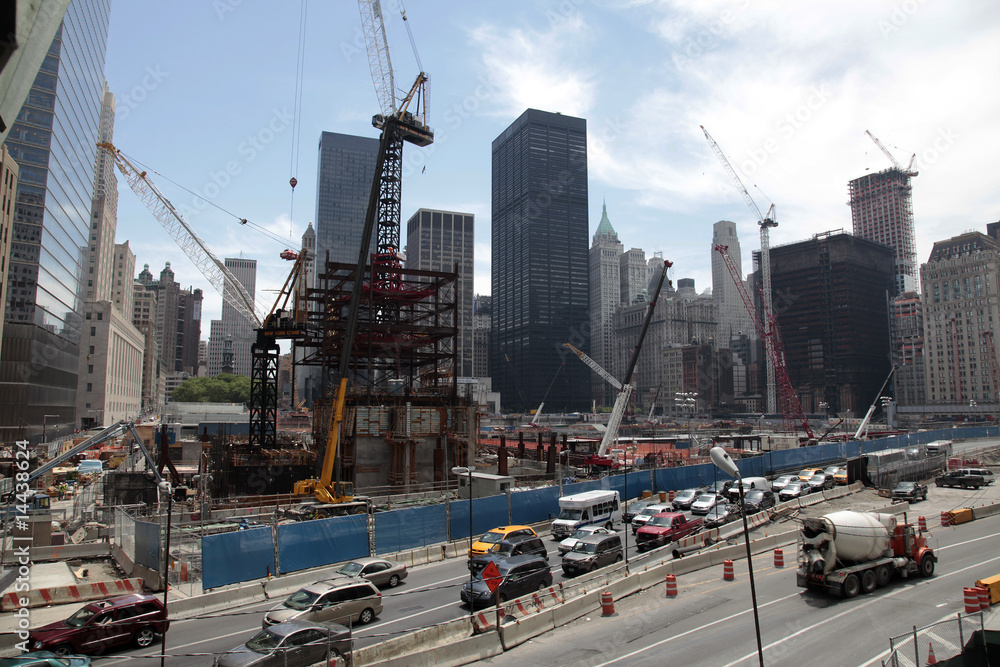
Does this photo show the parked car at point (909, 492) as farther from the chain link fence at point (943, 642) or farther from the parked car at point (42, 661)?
the parked car at point (42, 661)

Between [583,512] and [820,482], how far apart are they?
776 inches

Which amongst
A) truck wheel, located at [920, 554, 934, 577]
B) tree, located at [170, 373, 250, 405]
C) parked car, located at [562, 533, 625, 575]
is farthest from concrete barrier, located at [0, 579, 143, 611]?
tree, located at [170, 373, 250, 405]

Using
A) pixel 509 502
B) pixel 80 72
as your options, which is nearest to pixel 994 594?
pixel 509 502

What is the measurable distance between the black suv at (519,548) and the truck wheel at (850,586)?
9538mm

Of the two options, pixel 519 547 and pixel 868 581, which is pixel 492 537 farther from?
pixel 868 581

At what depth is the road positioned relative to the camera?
→ 14.7m

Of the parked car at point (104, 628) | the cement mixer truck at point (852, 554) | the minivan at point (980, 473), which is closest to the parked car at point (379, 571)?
the parked car at point (104, 628)

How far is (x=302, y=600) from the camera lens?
16328 mm

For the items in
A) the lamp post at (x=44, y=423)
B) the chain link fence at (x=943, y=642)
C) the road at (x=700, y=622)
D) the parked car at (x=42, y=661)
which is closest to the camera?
the parked car at (x=42, y=661)

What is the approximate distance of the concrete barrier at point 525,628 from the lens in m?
15.8

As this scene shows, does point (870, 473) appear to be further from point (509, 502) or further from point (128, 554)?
point (128, 554)

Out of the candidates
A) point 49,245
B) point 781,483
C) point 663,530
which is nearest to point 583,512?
point 663,530

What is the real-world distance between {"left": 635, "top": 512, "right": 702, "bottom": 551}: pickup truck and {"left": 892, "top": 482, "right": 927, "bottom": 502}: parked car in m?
16.5

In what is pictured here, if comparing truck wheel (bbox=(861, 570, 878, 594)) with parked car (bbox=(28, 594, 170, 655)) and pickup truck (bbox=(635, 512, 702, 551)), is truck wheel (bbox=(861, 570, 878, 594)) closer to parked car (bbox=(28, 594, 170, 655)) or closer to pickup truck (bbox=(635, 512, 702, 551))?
pickup truck (bbox=(635, 512, 702, 551))
